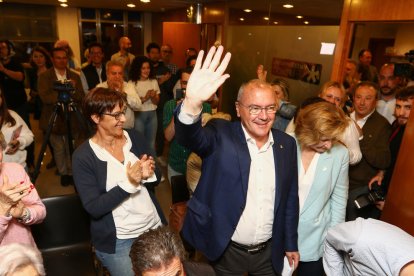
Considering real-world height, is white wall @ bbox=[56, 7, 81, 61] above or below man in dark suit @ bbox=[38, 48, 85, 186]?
above

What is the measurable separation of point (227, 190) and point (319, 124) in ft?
1.94

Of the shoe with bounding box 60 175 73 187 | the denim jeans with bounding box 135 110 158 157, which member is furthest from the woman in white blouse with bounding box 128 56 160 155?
the shoe with bounding box 60 175 73 187

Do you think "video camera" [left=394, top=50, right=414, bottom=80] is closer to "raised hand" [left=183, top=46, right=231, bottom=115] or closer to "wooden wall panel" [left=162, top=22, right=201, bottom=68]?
"raised hand" [left=183, top=46, right=231, bottom=115]

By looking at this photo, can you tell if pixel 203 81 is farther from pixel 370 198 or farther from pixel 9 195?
pixel 370 198

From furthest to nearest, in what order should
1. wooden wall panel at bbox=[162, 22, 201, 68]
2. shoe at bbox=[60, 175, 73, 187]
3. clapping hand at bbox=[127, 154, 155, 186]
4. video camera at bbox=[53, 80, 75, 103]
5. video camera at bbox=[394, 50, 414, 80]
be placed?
wooden wall panel at bbox=[162, 22, 201, 68] < shoe at bbox=[60, 175, 73, 187] < video camera at bbox=[53, 80, 75, 103] < video camera at bbox=[394, 50, 414, 80] < clapping hand at bbox=[127, 154, 155, 186]

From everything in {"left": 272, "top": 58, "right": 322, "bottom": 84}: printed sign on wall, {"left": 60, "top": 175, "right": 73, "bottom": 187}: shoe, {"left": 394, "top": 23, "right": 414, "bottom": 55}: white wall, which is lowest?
{"left": 60, "top": 175, "right": 73, "bottom": 187}: shoe

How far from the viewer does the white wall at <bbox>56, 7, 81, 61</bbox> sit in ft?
30.2

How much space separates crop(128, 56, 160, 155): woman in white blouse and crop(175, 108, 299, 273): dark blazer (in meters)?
2.41

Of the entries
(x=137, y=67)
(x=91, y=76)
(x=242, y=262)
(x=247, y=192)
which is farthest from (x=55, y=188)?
(x=247, y=192)

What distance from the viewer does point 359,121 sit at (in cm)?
250

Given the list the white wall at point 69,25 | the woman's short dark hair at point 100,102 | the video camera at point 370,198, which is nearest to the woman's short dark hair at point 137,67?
the woman's short dark hair at point 100,102

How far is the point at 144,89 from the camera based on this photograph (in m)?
3.84

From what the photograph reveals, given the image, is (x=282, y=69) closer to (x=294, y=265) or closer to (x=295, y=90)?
(x=295, y=90)

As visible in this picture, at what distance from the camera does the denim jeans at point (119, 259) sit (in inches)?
64.0
